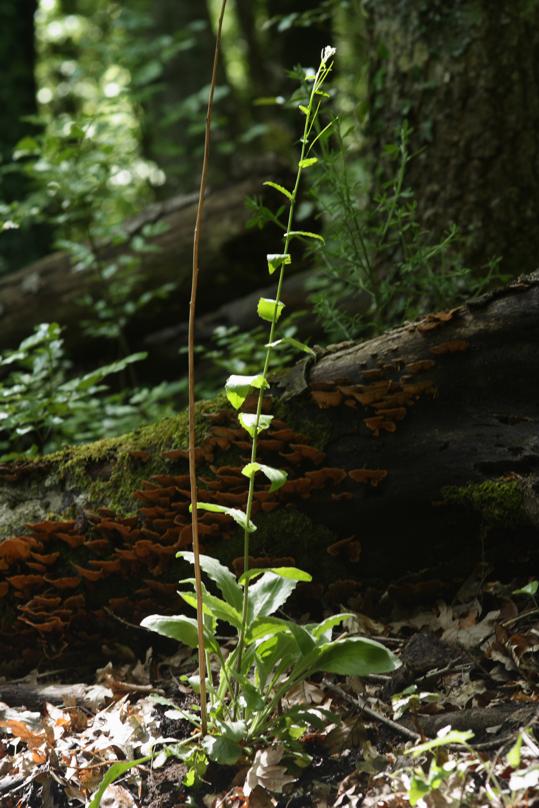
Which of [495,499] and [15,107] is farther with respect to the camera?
[15,107]

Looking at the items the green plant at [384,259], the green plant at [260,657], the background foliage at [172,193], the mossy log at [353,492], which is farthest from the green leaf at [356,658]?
the green plant at [384,259]

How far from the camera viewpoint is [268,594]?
254 centimetres

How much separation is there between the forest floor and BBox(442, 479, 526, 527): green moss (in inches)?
10.9

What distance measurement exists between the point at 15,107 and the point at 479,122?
23.0 ft

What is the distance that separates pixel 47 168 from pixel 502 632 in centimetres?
457

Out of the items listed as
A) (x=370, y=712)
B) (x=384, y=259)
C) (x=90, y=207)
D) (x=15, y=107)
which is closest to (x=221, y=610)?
Answer: (x=370, y=712)

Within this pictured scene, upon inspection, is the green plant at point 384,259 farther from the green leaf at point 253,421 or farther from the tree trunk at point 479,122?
the green leaf at point 253,421

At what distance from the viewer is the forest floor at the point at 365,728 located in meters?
2.19

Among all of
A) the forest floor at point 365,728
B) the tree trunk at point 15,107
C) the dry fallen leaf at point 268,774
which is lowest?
the forest floor at point 365,728

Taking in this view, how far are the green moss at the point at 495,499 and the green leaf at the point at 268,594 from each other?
104cm

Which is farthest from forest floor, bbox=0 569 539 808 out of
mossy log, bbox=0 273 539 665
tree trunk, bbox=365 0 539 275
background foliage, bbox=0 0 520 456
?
tree trunk, bbox=365 0 539 275

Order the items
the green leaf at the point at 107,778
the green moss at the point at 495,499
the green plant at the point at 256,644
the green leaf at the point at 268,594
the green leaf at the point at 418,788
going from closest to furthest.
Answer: the green leaf at the point at 418,788 → the green leaf at the point at 107,778 → the green plant at the point at 256,644 → the green leaf at the point at 268,594 → the green moss at the point at 495,499

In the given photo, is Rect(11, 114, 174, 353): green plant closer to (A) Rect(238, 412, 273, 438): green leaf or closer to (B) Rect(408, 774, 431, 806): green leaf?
(A) Rect(238, 412, 273, 438): green leaf

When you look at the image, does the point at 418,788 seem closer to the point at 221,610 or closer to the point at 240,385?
the point at 221,610
